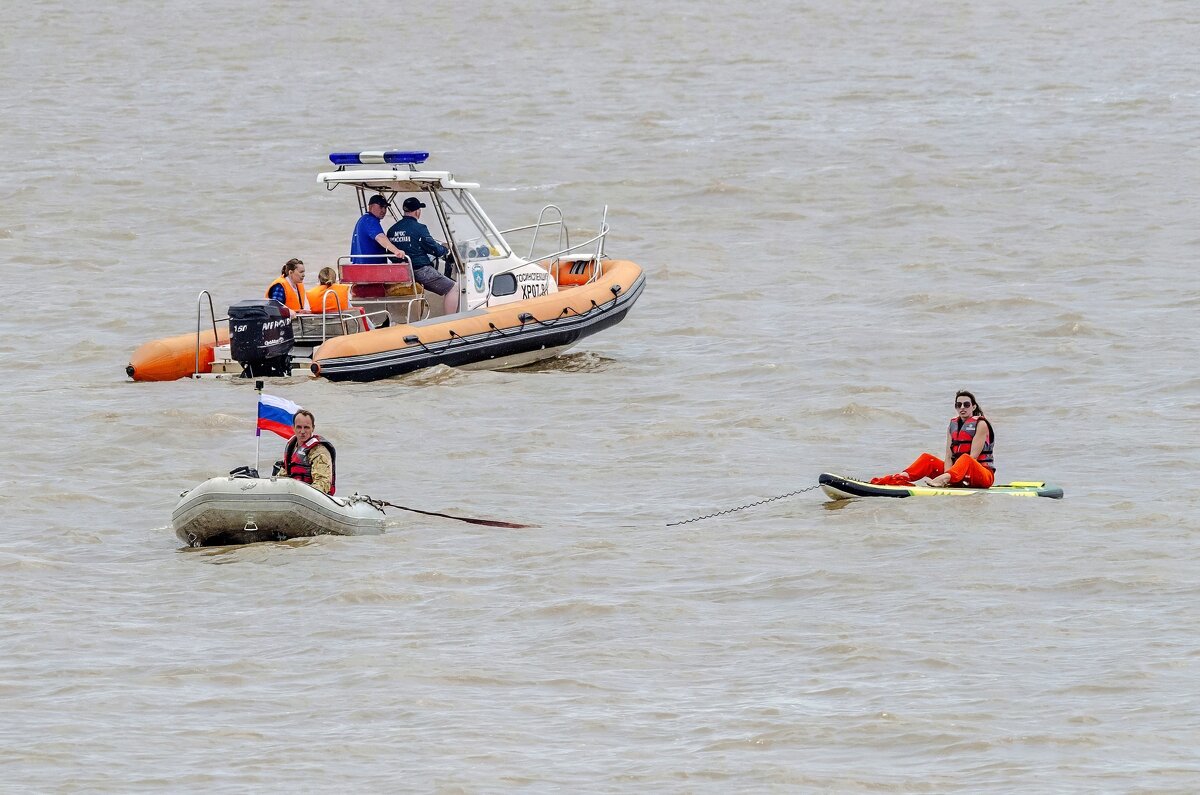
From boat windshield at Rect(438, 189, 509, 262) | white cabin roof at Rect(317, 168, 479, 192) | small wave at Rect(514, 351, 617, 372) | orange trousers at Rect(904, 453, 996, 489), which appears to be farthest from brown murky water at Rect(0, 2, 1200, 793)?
white cabin roof at Rect(317, 168, 479, 192)

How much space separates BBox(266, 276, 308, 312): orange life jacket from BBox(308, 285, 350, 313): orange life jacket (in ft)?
0.27

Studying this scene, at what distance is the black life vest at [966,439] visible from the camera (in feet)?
43.2

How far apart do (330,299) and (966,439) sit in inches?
269

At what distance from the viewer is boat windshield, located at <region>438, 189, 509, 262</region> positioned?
60.4ft

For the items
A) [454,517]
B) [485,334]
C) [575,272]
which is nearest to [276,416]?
[454,517]

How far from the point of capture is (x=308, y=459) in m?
12.6

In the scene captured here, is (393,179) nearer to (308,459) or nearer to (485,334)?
(485,334)

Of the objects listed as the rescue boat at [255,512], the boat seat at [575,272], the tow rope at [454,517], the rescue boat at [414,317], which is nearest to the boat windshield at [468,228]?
the rescue boat at [414,317]

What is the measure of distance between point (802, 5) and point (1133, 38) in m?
8.00

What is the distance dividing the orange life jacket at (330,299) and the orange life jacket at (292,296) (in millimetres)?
82

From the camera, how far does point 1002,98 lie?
34500mm

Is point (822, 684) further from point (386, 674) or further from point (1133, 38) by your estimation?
point (1133, 38)

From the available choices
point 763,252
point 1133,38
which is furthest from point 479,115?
point 1133,38

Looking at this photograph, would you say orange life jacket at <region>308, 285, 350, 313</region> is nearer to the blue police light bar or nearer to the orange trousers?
the blue police light bar
